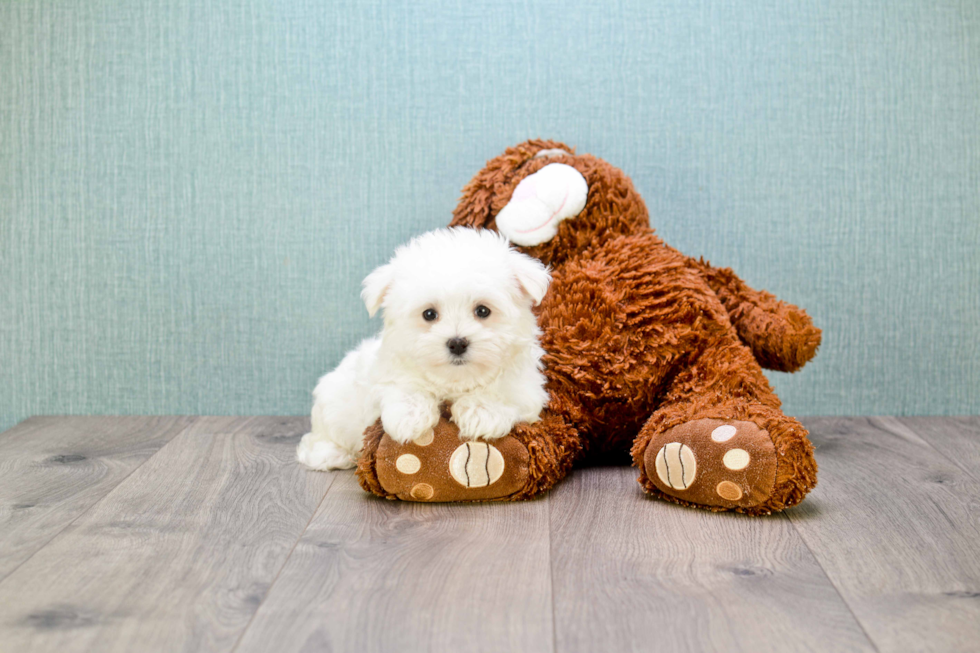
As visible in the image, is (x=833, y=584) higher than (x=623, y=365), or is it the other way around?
(x=623, y=365)

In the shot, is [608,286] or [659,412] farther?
[608,286]

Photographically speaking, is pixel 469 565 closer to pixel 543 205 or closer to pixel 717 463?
pixel 717 463

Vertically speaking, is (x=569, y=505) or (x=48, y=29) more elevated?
(x=48, y=29)

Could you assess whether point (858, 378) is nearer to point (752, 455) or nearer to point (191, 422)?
point (752, 455)

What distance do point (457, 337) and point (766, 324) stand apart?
A: 2.34 feet

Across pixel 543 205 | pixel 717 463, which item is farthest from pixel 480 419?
pixel 543 205

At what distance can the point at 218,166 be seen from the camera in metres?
2.08

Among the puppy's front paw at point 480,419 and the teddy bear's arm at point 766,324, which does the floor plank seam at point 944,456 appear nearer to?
the teddy bear's arm at point 766,324

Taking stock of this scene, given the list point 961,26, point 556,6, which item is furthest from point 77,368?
point 961,26

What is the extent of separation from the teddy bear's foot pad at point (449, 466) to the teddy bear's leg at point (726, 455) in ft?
0.75

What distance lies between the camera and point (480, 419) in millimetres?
1429

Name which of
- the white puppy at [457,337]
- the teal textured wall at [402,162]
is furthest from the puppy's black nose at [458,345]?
the teal textured wall at [402,162]

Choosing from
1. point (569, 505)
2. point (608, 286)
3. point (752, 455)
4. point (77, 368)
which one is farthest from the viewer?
point (77, 368)

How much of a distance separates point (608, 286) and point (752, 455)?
0.44 meters
